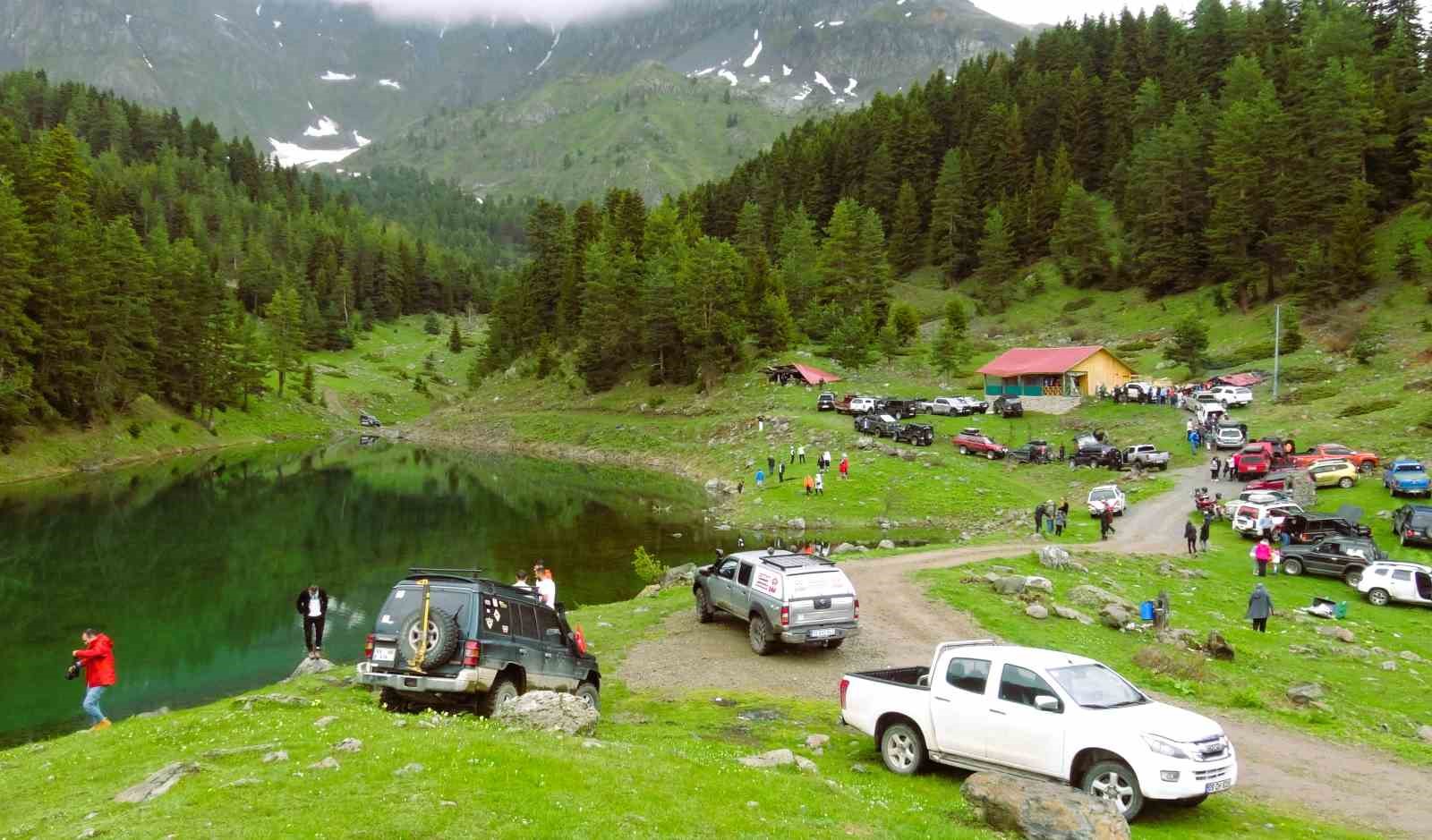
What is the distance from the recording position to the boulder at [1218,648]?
22953 millimetres

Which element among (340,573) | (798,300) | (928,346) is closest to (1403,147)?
(928,346)

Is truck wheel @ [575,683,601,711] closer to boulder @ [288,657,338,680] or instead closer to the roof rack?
the roof rack

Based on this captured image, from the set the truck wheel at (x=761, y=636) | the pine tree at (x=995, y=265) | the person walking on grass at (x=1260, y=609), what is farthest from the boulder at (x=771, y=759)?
the pine tree at (x=995, y=265)

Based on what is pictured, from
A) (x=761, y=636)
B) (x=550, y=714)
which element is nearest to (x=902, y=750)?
(x=550, y=714)

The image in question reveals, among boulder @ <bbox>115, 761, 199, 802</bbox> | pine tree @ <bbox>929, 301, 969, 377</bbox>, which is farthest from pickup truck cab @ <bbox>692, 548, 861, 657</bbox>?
pine tree @ <bbox>929, 301, 969, 377</bbox>

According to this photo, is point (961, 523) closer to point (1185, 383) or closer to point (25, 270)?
point (1185, 383)

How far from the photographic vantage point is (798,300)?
380 ft

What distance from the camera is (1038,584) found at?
29.4 m

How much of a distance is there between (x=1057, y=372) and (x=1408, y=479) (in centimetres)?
3906

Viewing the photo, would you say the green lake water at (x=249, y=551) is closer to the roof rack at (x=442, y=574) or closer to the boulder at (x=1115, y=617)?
the roof rack at (x=442, y=574)

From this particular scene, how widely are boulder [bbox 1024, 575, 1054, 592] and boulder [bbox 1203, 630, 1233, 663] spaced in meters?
6.01

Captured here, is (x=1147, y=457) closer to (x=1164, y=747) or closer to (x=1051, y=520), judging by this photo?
(x=1051, y=520)

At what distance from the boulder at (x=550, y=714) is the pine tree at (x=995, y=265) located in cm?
11190

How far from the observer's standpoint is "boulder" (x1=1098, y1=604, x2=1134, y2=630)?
83.7ft
